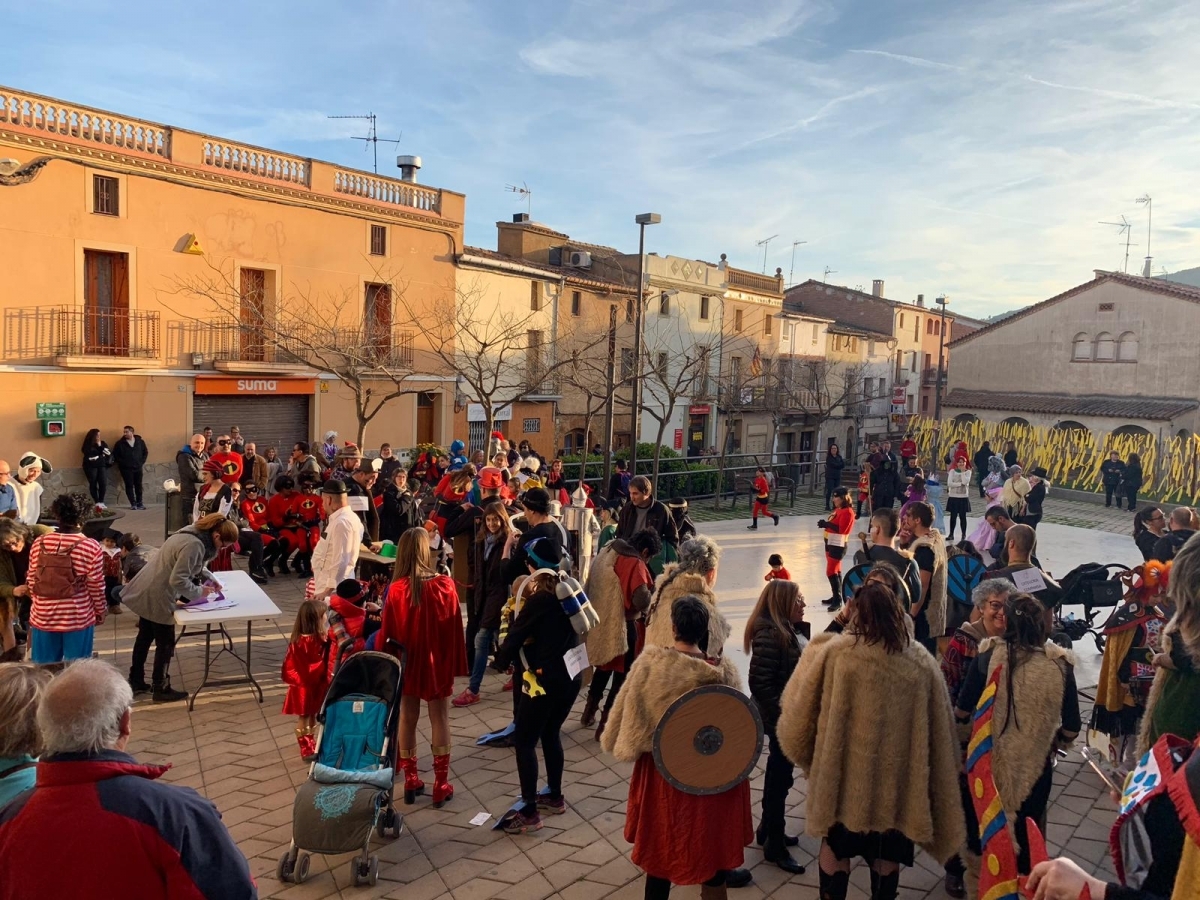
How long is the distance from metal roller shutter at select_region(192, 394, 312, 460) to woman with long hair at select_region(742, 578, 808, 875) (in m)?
17.9

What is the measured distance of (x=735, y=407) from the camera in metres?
35.8

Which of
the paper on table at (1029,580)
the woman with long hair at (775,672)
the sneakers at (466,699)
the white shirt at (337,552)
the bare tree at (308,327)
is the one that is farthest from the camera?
the bare tree at (308,327)

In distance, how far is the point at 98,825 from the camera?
2.07 metres

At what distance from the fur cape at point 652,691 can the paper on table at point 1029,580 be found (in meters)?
3.24

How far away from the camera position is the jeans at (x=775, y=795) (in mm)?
4453

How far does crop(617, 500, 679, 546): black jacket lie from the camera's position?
25.1ft

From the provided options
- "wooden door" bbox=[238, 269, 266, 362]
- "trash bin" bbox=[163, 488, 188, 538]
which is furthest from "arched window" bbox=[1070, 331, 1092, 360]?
"trash bin" bbox=[163, 488, 188, 538]

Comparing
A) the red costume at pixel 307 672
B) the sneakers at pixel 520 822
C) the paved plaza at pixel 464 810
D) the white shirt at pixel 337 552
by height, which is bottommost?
the paved plaza at pixel 464 810

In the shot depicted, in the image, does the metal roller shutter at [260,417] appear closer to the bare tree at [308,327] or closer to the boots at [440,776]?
the bare tree at [308,327]

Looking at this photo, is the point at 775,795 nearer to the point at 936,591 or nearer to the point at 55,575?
the point at 936,591

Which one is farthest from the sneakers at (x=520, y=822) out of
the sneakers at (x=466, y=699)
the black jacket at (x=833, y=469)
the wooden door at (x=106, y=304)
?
the wooden door at (x=106, y=304)

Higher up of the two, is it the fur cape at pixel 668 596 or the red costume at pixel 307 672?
the fur cape at pixel 668 596

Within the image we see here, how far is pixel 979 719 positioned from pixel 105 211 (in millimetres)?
19593

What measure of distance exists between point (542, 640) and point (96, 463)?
602 inches
